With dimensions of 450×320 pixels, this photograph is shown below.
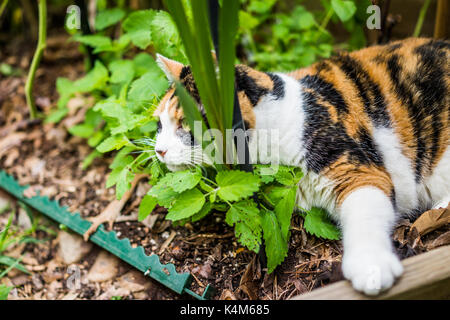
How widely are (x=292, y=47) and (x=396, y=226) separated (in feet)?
4.35

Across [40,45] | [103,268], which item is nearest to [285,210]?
[103,268]

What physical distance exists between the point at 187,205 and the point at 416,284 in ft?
2.29

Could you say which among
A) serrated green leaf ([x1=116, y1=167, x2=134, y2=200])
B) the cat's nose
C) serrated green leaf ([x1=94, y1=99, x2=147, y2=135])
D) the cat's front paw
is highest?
serrated green leaf ([x1=94, y1=99, x2=147, y2=135])

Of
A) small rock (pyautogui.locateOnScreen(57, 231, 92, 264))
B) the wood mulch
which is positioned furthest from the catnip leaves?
small rock (pyautogui.locateOnScreen(57, 231, 92, 264))

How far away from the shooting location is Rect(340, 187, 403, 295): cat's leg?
1017mm

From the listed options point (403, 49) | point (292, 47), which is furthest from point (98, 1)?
point (403, 49)

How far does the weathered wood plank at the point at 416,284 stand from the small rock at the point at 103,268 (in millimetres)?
896

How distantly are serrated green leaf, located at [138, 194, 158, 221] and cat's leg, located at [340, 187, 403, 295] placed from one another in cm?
69

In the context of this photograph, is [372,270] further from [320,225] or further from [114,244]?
[114,244]

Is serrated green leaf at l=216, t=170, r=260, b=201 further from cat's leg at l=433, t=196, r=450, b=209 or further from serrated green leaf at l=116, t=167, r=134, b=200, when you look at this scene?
cat's leg at l=433, t=196, r=450, b=209

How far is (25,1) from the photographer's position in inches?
111

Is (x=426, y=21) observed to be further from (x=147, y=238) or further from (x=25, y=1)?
(x=25, y=1)

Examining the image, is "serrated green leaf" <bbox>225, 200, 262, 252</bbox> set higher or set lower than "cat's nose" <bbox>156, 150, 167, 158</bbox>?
lower

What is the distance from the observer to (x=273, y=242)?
127 centimetres
